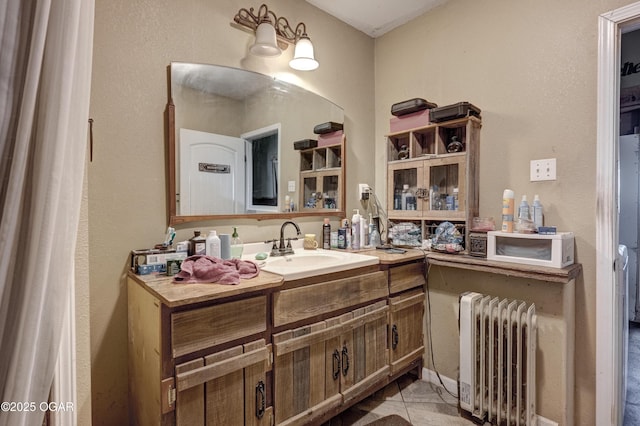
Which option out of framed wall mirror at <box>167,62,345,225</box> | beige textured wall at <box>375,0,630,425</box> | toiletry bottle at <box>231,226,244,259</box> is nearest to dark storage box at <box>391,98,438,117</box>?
beige textured wall at <box>375,0,630,425</box>

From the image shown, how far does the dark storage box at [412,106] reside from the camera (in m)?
1.99

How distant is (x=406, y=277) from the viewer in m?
1.88

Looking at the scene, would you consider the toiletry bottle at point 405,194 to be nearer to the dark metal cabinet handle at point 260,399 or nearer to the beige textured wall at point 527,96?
the beige textured wall at point 527,96

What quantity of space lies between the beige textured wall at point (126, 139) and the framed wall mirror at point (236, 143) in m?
0.07

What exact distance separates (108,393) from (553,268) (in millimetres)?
2054

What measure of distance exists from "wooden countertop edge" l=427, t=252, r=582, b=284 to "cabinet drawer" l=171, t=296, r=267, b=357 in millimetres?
1064

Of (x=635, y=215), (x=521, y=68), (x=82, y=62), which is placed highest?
(x=521, y=68)

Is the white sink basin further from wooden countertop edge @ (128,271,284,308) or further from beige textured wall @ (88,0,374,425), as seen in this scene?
beige textured wall @ (88,0,374,425)

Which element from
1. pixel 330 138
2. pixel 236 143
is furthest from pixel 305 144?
pixel 236 143

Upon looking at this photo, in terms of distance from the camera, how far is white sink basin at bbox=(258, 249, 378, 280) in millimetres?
1392

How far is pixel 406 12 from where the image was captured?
86.4 inches

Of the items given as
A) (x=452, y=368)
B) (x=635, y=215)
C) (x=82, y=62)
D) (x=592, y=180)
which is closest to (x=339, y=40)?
(x=592, y=180)

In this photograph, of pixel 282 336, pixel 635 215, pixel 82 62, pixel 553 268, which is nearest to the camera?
pixel 82 62

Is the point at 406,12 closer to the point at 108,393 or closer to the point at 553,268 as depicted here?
the point at 553,268
